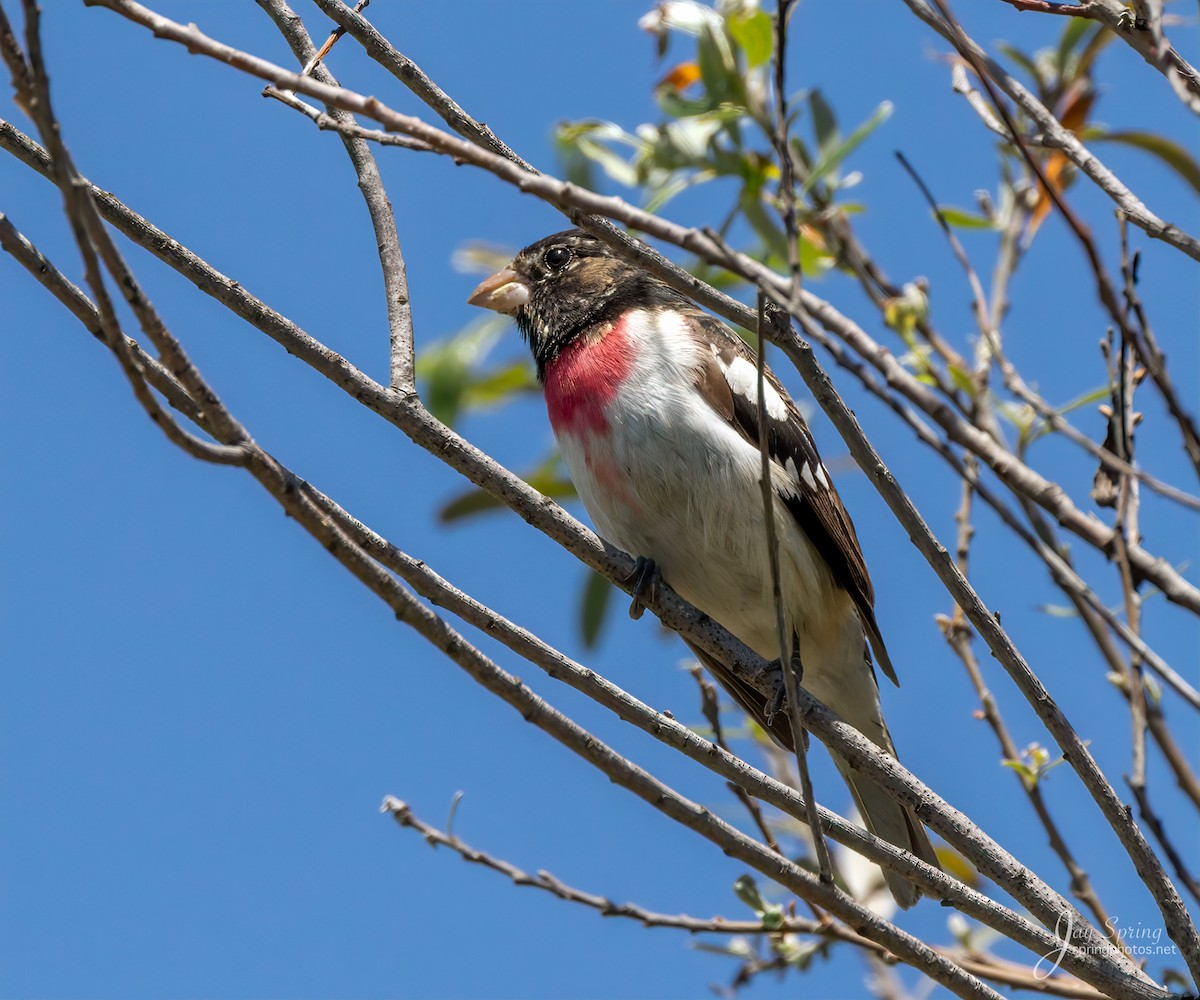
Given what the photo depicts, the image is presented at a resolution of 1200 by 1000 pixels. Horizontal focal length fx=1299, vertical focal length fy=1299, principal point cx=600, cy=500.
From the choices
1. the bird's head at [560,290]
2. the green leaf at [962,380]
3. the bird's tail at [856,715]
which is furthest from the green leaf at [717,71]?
the bird's tail at [856,715]

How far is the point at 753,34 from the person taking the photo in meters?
4.97

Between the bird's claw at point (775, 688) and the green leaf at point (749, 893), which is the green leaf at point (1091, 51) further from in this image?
the green leaf at point (749, 893)

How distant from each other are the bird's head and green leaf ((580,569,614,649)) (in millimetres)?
1491

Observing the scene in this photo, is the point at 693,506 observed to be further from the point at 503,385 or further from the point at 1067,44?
the point at 1067,44

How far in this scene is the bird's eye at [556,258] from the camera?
5828 mm

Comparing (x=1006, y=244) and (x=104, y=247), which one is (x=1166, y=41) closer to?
(x=104, y=247)

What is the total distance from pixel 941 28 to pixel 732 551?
2.38 m

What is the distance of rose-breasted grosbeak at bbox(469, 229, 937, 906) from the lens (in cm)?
470

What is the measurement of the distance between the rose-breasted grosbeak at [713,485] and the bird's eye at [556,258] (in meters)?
0.25

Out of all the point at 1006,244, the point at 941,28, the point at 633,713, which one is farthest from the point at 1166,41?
the point at 1006,244

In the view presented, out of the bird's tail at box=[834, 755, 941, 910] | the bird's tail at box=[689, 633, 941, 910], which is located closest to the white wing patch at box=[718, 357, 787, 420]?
the bird's tail at box=[689, 633, 941, 910]

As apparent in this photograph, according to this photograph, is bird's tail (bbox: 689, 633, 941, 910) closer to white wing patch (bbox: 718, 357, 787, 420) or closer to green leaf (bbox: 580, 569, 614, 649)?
white wing patch (bbox: 718, 357, 787, 420)

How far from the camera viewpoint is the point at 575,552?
3678 mm

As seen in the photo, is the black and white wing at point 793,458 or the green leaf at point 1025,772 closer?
the green leaf at point 1025,772
